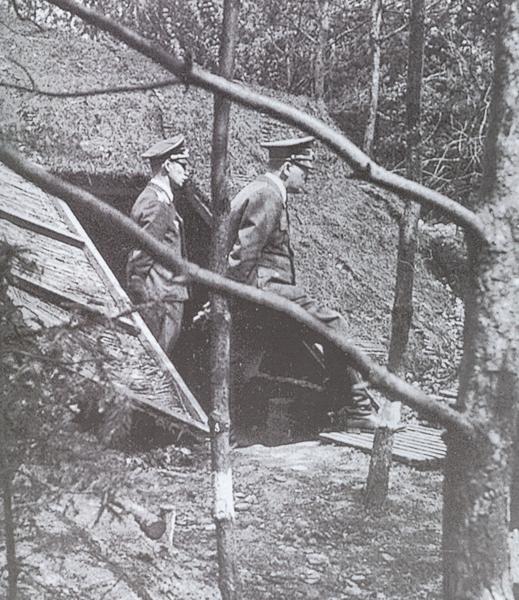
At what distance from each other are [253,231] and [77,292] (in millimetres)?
897

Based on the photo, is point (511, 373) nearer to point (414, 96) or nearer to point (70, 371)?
point (70, 371)

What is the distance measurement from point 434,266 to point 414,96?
812 mm

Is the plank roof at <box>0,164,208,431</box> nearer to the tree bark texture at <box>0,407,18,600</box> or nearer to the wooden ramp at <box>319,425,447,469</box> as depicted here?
the tree bark texture at <box>0,407,18,600</box>

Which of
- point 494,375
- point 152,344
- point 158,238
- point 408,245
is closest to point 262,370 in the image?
point 152,344

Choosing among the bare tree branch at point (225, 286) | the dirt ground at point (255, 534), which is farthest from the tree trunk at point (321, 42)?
the bare tree branch at point (225, 286)

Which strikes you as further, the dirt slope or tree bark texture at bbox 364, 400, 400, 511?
the dirt slope

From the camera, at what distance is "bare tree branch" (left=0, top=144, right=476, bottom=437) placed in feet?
4.09

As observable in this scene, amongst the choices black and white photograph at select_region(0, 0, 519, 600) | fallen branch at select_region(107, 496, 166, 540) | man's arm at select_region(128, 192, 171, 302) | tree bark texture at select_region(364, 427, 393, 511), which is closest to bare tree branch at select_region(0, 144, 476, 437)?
black and white photograph at select_region(0, 0, 519, 600)

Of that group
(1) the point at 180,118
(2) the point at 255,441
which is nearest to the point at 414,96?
(1) the point at 180,118

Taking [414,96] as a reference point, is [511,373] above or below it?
below

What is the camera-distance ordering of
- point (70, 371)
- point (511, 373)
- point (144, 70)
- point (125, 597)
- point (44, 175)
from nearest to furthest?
point (44, 175) → point (511, 373) → point (70, 371) → point (125, 597) → point (144, 70)

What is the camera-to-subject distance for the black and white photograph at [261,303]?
142cm

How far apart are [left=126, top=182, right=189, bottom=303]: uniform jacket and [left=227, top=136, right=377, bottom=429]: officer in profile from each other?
32cm

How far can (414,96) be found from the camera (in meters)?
2.92
